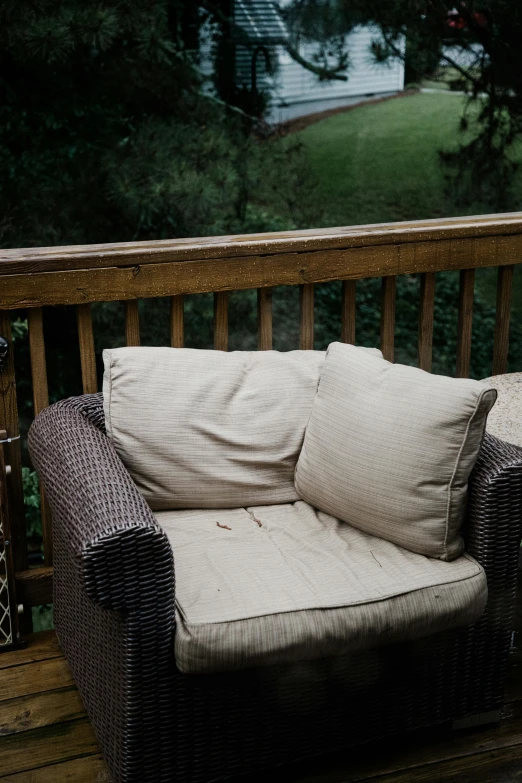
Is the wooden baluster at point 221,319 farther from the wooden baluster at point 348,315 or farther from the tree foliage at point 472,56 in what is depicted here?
the tree foliage at point 472,56

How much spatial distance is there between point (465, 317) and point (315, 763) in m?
1.45

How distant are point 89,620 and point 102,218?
393 cm

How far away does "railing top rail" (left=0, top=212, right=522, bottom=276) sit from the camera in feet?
7.57

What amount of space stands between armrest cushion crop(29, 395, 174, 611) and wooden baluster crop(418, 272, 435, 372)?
46.3 inches

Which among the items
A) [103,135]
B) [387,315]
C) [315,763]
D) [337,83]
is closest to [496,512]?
[315,763]

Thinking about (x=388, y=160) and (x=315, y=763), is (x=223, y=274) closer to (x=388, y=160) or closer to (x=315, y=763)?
(x=315, y=763)

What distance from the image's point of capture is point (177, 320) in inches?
99.8

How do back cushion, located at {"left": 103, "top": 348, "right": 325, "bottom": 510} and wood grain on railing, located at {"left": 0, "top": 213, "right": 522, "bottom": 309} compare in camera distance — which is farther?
wood grain on railing, located at {"left": 0, "top": 213, "right": 522, "bottom": 309}

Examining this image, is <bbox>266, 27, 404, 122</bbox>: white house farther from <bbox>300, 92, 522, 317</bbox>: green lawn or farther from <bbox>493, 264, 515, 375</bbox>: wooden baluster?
<bbox>493, 264, 515, 375</bbox>: wooden baluster

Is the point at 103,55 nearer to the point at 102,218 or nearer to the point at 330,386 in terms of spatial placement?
the point at 102,218

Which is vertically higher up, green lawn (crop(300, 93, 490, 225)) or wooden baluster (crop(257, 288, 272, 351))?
green lawn (crop(300, 93, 490, 225))

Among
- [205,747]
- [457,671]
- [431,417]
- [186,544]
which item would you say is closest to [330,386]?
[431,417]

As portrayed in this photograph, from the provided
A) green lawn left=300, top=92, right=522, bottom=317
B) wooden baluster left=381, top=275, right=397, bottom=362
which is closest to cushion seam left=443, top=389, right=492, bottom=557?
wooden baluster left=381, top=275, right=397, bottom=362

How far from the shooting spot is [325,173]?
667 centimetres
